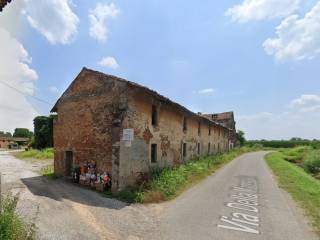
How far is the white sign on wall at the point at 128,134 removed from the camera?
12.3 metres

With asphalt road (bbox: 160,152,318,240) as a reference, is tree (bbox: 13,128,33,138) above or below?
above

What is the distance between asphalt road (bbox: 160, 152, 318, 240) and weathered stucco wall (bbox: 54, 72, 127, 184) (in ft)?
14.1

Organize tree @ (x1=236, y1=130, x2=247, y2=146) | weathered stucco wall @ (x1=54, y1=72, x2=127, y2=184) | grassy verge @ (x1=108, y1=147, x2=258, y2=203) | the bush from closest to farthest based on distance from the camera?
grassy verge @ (x1=108, y1=147, x2=258, y2=203)
weathered stucco wall @ (x1=54, y1=72, x2=127, y2=184)
the bush
tree @ (x1=236, y1=130, x2=247, y2=146)

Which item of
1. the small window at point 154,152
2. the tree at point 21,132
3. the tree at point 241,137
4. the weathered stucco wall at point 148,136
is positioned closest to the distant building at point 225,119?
the tree at point 241,137

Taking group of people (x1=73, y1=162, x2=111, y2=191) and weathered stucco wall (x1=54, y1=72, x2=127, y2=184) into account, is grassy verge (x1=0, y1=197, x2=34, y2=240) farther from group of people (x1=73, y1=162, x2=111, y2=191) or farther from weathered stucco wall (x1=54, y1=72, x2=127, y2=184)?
group of people (x1=73, y1=162, x2=111, y2=191)

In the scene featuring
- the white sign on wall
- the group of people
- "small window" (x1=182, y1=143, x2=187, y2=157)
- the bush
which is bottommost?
the bush

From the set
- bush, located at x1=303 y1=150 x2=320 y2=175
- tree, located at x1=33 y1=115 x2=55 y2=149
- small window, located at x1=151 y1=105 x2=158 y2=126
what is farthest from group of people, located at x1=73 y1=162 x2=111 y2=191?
tree, located at x1=33 y1=115 x2=55 y2=149

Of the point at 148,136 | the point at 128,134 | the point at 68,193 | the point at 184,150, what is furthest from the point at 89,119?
the point at 184,150

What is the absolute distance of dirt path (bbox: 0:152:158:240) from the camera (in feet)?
23.7

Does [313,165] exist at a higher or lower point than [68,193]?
lower

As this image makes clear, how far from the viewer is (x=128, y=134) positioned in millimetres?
12406

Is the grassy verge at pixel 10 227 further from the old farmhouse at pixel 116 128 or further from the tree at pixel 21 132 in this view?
the tree at pixel 21 132

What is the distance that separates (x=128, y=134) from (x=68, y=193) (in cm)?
385

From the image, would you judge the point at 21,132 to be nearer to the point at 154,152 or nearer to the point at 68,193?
the point at 154,152
